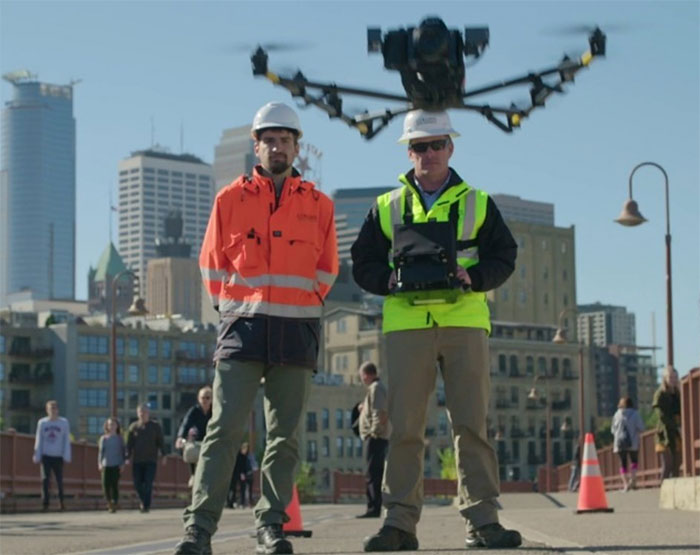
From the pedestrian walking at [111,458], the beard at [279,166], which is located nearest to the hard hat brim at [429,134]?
the beard at [279,166]

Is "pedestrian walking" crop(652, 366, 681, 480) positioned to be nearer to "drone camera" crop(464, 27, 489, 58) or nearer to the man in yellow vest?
"drone camera" crop(464, 27, 489, 58)

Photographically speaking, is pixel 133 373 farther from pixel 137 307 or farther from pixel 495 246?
pixel 495 246

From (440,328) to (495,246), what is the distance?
0.56m

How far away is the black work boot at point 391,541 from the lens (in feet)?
30.6

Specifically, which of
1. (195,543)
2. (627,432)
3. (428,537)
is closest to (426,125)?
(195,543)

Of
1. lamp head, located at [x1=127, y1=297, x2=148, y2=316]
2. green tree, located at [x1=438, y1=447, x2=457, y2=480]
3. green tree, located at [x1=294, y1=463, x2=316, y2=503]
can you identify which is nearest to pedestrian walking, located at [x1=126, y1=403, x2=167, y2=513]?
lamp head, located at [x1=127, y1=297, x2=148, y2=316]

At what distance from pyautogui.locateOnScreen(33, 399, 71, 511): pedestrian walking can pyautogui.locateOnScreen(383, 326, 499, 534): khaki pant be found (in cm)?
1885

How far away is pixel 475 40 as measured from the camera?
2641 centimetres

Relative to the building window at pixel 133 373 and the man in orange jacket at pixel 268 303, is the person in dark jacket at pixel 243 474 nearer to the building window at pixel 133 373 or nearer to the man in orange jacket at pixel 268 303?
the man in orange jacket at pixel 268 303

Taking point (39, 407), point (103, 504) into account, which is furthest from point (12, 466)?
point (39, 407)

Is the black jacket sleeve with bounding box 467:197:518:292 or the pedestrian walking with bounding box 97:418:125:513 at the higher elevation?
the black jacket sleeve with bounding box 467:197:518:292

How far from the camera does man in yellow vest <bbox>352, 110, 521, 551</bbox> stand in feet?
31.5

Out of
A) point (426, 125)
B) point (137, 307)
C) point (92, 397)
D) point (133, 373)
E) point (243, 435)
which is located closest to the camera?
point (243, 435)

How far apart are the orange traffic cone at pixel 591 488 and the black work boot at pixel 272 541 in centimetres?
835
